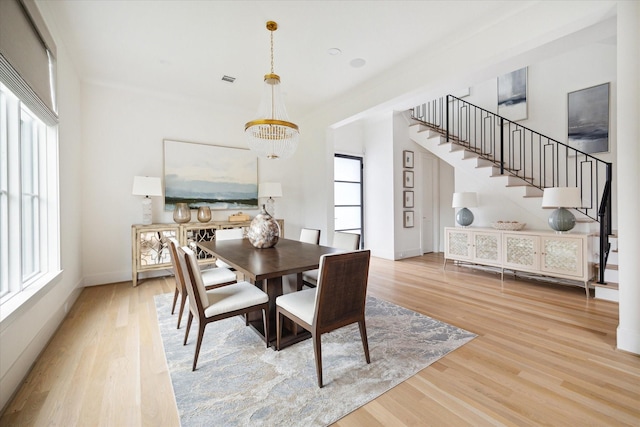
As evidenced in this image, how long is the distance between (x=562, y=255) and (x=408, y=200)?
2930mm

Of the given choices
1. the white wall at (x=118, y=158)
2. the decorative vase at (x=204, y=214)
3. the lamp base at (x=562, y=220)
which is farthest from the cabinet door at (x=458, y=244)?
the white wall at (x=118, y=158)

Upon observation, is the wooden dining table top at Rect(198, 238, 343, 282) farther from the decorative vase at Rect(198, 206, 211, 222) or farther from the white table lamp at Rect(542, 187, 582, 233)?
the white table lamp at Rect(542, 187, 582, 233)

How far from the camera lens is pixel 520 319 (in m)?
2.84

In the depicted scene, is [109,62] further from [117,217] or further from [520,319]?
[520,319]

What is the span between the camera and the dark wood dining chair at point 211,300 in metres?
1.98

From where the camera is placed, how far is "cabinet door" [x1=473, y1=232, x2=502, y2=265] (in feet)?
14.5

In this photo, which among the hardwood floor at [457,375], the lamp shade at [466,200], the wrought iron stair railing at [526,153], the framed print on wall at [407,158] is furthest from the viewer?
the framed print on wall at [407,158]

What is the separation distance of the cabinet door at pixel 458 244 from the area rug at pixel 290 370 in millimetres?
2498

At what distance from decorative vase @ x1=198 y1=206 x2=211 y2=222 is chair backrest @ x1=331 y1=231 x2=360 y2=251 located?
241cm

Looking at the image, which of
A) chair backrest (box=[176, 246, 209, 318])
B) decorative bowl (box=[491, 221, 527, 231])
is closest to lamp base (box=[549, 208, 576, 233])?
decorative bowl (box=[491, 221, 527, 231])

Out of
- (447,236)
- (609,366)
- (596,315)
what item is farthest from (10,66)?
(447,236)

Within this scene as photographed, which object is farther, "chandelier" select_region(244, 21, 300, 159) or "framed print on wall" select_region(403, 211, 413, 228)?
"framed print on wall" select_region(403, 211, 413, 228)

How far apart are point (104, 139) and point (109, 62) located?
112 centimetres

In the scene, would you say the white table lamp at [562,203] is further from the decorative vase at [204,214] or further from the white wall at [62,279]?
the white wall at [62,279]
